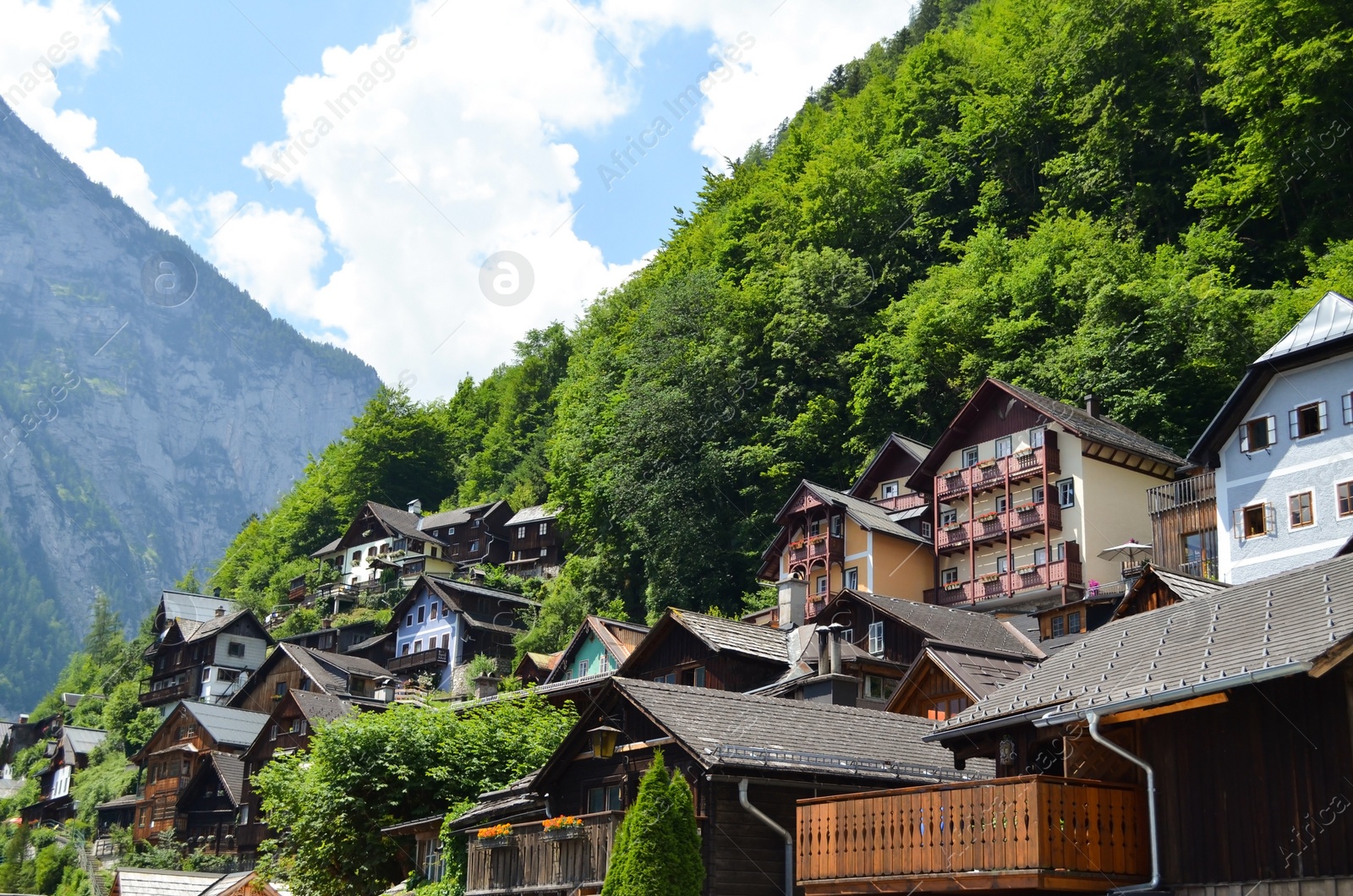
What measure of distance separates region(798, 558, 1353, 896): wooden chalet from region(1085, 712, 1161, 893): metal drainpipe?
0.11ft

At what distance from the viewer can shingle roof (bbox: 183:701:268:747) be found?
6562cm

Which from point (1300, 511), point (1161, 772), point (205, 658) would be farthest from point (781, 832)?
point (205, 658)

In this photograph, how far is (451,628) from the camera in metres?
76.9

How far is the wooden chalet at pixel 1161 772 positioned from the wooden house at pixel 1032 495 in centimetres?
3022

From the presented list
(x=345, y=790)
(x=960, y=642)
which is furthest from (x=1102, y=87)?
(x=345, y=790)

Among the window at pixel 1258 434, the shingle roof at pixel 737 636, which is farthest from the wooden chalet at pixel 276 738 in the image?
the window at pixel 1258 434

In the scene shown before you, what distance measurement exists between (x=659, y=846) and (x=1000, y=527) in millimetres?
35963

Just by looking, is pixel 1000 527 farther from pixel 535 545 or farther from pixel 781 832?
pixel 535 545

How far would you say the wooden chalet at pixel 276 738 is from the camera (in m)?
57.5

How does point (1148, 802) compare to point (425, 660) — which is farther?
point (425, 660)

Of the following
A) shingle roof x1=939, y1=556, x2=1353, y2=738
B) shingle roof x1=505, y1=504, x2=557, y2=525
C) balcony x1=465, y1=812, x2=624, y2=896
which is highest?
shingle roof x1=505, y1=504, x2=557, y2=525

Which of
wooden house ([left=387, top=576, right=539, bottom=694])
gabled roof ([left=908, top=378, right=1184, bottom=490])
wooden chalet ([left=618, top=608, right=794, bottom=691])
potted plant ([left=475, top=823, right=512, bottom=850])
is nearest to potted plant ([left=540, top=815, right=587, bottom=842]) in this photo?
potted plant ([left=475, top=823, right=512, bottom=850])

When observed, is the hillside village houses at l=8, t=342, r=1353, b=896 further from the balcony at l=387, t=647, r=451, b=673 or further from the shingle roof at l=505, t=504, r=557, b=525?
the shingle roof at l=505, t=504, r=557, b=525

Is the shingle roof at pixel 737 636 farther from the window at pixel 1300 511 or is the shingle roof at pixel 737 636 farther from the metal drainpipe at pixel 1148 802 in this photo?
the metal drainpipe at pixel 1148 802
